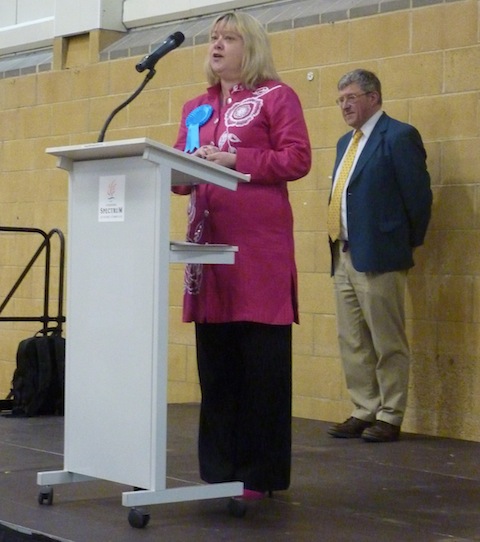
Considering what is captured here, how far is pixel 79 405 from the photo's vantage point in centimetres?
358

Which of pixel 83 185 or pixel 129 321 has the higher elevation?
pixel 83 185

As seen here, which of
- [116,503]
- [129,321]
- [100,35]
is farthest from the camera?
[100,35]

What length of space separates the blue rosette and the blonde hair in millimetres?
161

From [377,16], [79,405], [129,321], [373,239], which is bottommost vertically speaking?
[79,405]

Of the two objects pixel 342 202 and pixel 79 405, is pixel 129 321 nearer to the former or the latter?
pixel 79 405

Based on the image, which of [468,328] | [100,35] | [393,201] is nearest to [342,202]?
[393,201]

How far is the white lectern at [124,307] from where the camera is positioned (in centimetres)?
332

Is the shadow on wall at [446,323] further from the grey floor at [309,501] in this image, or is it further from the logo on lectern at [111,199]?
the logo on lectern at [111,199]

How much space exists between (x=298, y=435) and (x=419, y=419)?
60 centimetres

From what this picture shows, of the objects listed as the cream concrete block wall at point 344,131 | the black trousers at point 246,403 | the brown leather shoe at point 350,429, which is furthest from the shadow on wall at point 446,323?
the black trousers at point 246,403

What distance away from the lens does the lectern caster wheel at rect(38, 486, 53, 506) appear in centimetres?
366

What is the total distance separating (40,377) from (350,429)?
1784mm

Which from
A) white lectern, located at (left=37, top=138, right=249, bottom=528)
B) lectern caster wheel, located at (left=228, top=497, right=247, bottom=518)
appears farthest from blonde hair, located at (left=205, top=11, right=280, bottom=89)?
lectern caster wheel, located at (left=228, top=497, right=247, bottom=518)

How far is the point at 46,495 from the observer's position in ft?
12.0
